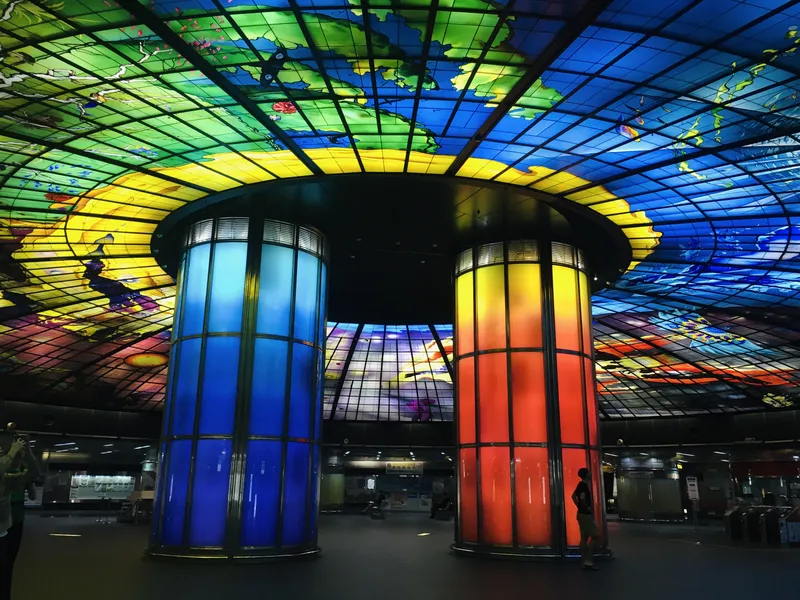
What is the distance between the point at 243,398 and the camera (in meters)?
18.9

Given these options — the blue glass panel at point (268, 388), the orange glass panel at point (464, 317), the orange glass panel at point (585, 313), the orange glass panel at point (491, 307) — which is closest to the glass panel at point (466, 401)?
the orange glass panel at point (464, 317)

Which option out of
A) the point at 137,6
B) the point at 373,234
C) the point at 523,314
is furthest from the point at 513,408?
the point at 137,6

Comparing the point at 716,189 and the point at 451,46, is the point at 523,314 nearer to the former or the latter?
the point at 716,189

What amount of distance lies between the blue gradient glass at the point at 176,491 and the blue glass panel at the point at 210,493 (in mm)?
348

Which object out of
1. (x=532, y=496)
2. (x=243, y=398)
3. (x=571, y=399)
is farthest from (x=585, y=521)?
(x=243, y=398)

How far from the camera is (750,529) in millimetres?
27844

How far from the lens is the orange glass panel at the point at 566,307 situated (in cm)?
2173

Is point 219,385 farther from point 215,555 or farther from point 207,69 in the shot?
point 207,69

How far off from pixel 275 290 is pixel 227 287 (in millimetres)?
1464

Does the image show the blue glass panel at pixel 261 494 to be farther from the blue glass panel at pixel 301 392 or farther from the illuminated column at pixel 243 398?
the blue glass panel at pixel 301 392

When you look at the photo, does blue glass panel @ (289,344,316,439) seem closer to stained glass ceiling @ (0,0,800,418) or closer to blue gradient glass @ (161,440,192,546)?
blue gradient glass @ (161,440,192,546)

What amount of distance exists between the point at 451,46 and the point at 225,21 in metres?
4.47

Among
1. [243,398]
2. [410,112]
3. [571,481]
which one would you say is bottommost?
[571,481]

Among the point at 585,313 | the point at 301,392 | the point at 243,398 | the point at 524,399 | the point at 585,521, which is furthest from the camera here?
the point at 585,313
